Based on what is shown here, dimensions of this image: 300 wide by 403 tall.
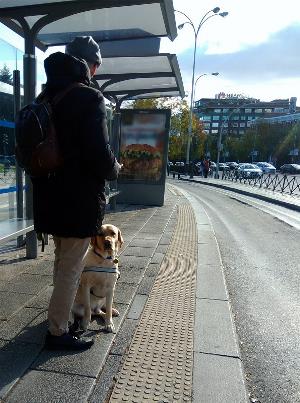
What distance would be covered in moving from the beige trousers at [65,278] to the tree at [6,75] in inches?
124

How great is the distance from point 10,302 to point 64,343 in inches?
43.8

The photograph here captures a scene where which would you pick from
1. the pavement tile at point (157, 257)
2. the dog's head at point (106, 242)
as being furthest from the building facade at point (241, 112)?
the dog's head at point (106, 242)

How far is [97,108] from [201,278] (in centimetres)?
299

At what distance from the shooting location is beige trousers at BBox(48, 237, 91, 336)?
2.68 m

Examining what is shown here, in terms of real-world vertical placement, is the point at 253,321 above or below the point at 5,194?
below

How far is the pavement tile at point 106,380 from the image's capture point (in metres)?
2.25

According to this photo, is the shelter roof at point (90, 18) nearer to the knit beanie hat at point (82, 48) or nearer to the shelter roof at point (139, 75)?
the shelter roof at point (139, 75)

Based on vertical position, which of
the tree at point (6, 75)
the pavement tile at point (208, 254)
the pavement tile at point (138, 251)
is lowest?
the pavement tile at point (208, 254)

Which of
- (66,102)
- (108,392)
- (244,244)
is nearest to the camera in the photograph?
(108,392)

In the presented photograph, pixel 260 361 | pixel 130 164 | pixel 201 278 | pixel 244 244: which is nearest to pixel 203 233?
pixel 244 244

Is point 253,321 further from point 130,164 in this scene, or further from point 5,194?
point 130,164

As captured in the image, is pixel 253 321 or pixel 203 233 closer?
pixel 253 321

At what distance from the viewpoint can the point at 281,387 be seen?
2.62m

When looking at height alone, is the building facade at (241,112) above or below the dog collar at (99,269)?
above
